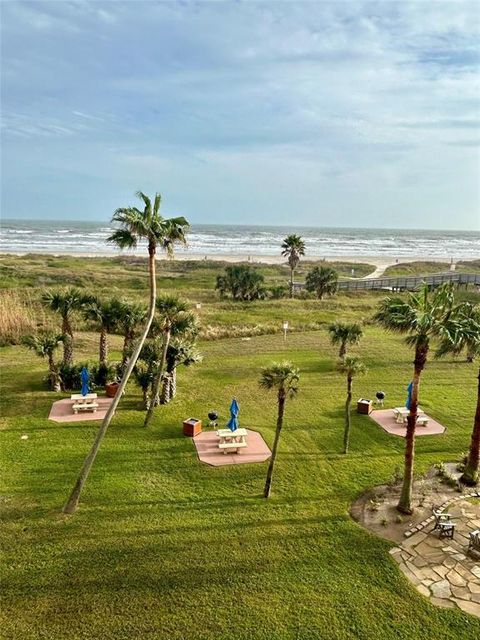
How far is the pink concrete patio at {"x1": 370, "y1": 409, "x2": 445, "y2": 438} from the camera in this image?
15.9 meters

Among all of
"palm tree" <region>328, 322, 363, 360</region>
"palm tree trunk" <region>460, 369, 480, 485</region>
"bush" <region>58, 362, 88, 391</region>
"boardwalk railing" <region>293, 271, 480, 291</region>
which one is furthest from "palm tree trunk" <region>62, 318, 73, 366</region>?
"boardwalk railing" <region>293, 271, 480, 291</region>

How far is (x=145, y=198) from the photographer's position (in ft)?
35.5

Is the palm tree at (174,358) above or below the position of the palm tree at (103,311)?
below

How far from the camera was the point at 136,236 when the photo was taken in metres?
11.0

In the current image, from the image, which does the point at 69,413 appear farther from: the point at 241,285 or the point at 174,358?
the point at 241,285

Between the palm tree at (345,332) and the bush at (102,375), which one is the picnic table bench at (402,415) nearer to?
the palm tree at (345,332)

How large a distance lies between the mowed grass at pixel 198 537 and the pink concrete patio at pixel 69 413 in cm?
45

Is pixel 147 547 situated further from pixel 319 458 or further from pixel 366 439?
pixel 366 439

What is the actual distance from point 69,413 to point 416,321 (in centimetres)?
1306

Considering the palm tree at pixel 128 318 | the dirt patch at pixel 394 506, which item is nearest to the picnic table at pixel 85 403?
the palm tree at pixel 128 318

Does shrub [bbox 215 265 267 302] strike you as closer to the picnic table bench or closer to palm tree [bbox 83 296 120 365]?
palm tree [bbox 83 296 120 365]

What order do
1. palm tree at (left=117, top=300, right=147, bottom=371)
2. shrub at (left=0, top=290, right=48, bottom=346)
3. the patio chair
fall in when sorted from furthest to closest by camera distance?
shrub at (left=0, top=290, right=48, bottom=346) < palm tree at (left=117, top=300, right=147, bottom=371) < the patio chair

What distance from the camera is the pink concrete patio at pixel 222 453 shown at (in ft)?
44.3

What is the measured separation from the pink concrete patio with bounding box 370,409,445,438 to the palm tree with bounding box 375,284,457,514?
5.23 m
